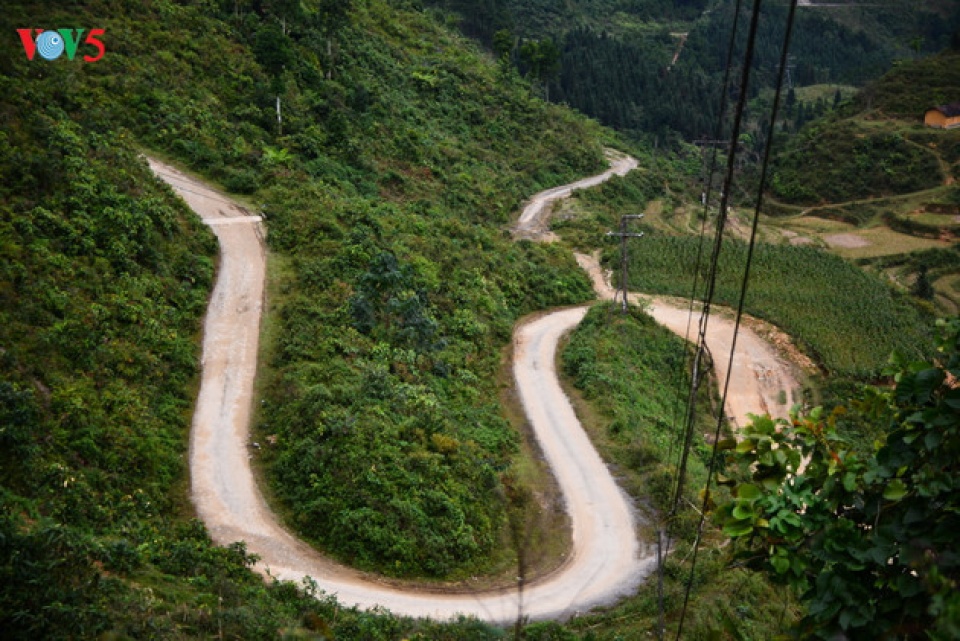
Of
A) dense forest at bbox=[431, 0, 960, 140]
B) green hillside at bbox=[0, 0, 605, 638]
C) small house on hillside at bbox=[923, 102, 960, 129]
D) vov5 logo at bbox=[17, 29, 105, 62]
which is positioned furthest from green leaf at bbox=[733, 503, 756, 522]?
small house on hillside at bbox=[923, 102, 960, 129]

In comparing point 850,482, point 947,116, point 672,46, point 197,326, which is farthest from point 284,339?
point 672,46

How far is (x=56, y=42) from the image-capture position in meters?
26.7

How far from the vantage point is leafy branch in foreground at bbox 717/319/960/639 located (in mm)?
4180

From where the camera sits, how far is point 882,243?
64188 millimetres

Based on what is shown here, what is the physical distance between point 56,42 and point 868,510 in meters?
31.0

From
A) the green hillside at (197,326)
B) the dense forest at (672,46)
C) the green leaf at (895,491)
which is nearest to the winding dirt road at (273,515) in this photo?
the green hillside at (197,326)

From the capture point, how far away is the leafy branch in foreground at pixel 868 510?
418 cm

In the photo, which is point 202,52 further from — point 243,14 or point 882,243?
point 882,243

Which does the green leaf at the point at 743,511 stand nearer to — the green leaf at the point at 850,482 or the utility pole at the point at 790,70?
the green leaf at the point at 850,482

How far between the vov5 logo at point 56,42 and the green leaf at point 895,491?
29289 millimetres

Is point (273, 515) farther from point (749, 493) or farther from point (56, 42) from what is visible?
point (56, 42)

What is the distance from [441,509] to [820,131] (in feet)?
276

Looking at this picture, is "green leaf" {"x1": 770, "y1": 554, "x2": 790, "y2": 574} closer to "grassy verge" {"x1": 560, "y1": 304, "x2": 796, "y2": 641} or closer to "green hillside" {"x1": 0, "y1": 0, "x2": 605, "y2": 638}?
"grassy verge" {"x1": 560, "y1": 304, "x2": 796, "y2": 641}

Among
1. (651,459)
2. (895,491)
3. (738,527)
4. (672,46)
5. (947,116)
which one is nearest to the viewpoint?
(895,491)
